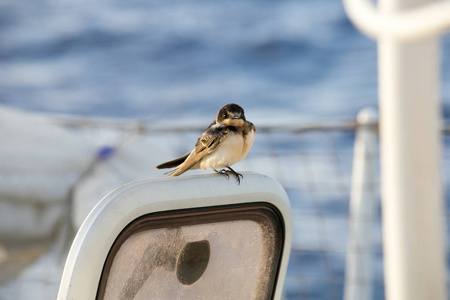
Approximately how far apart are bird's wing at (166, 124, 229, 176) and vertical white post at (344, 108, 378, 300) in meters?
0.92

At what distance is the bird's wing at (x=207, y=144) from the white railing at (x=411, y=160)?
0.41 m

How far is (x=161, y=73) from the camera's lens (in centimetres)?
700

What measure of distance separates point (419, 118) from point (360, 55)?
5.56m

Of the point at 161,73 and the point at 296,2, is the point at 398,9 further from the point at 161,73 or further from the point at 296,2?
the point at 296,2

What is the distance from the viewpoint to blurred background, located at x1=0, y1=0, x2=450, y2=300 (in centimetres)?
186

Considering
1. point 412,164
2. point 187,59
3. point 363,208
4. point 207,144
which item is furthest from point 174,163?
point 187,59

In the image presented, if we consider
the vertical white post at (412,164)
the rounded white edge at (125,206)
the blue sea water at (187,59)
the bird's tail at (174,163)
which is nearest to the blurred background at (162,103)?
the blue sea water at (187,59)

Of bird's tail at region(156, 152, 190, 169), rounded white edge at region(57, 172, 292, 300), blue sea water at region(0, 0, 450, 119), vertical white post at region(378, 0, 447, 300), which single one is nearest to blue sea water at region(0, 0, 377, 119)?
blue sea water at region(0, 0, 450, 119)

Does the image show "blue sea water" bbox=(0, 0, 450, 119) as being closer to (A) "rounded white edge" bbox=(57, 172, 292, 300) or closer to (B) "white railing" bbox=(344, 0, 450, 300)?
(B) "white railing" bbox=(344, 0, 450, 300)

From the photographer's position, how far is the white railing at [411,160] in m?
1.30

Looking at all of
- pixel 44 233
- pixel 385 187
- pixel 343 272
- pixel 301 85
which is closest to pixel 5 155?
pixel 44 233

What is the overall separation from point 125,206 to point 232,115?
1.18 ft

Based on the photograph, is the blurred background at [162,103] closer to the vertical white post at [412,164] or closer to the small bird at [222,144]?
the vertical white post at [412,164]

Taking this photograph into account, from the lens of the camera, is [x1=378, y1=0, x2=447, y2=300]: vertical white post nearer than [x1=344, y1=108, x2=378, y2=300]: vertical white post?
Yes
